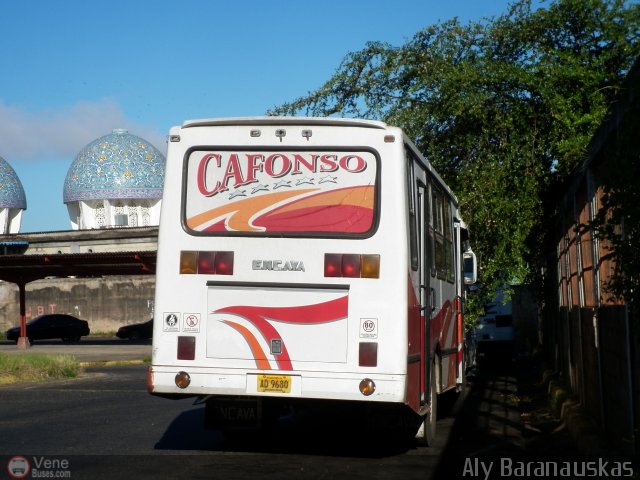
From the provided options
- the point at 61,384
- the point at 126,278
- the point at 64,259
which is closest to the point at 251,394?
the point at 61,384

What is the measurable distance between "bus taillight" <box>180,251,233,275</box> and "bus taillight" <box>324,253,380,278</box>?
0.98 metres

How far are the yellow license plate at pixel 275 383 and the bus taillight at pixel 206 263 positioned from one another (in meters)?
1.08

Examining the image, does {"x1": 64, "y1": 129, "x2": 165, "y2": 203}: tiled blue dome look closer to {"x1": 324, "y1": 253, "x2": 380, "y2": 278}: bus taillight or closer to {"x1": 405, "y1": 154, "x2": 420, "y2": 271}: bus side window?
{"x1": 405, "y1": 154, "x2": 420, "y2": 271}: bus side window

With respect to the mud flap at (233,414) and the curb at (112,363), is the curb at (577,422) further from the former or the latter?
the curb at (112,363)

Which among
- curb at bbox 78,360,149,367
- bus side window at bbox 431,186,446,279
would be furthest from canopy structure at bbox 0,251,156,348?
bus side window at bbox 431,186,446,279

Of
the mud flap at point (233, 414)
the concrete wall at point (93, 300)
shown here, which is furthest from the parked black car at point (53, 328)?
the mud flap at point (233, 414)

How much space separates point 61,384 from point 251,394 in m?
13.2

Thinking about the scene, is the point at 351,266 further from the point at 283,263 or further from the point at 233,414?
the point at 233,414

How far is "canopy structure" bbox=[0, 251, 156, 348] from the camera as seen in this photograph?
42656mm

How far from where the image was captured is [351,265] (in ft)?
33.3

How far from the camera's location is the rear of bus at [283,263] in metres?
10.0

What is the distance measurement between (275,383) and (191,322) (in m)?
1.02
